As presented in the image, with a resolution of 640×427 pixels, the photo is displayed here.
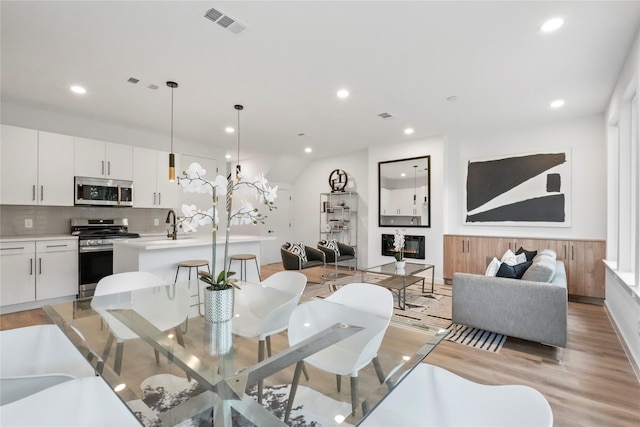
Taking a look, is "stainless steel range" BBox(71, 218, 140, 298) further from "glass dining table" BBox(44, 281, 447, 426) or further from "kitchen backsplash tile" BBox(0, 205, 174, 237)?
"glass dining table" BBox(44, 281, 447, 426)

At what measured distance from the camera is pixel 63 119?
4496 millimetres

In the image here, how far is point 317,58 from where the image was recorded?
286 cm

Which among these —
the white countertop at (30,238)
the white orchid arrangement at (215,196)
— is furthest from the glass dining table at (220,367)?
the white countertop at (30,238)

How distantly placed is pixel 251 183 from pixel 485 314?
2.66 m

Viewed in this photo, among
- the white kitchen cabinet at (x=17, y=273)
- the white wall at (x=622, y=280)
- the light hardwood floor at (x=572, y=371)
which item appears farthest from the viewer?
the white kitchen cabinet at (x=17, y=273)

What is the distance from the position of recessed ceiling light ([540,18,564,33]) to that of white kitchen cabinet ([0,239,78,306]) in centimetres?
581

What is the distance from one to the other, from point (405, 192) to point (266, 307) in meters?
4.55

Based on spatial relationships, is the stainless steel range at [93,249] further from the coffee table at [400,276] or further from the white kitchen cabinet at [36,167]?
the coffee table at [400,276]

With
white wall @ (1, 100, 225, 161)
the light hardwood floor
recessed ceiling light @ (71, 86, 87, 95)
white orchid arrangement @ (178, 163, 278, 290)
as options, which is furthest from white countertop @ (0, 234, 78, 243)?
white orchid arrangement @ (178, 163, 278, 290)

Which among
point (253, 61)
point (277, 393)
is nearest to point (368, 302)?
point (277, 393)

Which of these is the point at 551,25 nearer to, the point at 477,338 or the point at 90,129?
the point at 477,338

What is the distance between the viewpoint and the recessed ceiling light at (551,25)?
2.29 meters

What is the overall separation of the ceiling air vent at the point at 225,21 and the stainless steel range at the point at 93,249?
371 cm

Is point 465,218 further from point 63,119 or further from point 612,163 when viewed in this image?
point 63,119
